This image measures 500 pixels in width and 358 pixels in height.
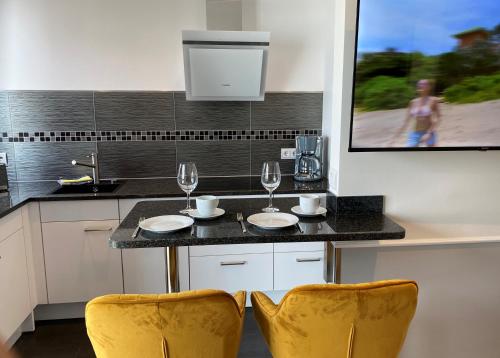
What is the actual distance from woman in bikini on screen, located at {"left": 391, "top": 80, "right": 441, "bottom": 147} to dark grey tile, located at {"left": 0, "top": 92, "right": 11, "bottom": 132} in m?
2.60

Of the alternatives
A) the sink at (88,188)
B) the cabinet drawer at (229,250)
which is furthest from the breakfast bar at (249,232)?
the sink at (88,188)

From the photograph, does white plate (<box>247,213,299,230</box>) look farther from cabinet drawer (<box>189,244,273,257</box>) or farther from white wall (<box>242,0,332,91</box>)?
white wall (<box>242,0,332,91</box>)

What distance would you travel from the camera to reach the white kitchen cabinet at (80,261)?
2.54 meters

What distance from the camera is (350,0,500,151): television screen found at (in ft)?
5.37

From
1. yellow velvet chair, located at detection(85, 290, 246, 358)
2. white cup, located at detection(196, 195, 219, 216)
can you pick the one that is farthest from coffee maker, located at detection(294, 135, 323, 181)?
yellow velvet chair, located at detection(85, 290, 246, 358)

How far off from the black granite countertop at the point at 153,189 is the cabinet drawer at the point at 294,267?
1.42ft

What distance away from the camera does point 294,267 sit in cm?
272

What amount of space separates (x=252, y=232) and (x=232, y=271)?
1295 mm

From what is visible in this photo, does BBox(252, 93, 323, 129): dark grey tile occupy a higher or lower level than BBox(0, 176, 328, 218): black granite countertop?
higher

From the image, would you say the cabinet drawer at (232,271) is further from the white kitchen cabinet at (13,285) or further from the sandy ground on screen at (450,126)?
the sandy ground on screen at (450,126)

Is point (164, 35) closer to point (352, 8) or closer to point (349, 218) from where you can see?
point (352, 8)

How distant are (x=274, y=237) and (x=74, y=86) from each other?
2176mm

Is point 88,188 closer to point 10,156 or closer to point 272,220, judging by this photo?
point 10,156

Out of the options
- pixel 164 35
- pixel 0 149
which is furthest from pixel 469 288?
pixel 0 149
